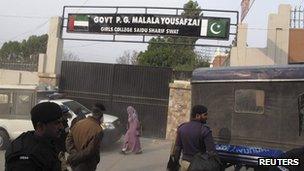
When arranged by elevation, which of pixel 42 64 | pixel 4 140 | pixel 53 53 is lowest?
pixel 4 140

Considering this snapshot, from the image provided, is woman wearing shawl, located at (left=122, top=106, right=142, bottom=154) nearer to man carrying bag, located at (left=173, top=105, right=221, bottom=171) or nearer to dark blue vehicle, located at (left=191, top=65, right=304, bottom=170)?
dark blue vehicle, located at (left=191, top=65, right=304, bottom=170)

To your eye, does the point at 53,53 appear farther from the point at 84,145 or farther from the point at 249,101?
the point at 84,145

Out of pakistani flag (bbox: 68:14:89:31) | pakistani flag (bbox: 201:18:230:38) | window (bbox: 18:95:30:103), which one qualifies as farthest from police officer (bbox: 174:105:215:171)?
pakistani flag (bbox: 68:14:89:31)

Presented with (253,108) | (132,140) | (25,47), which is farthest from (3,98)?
(25,47)

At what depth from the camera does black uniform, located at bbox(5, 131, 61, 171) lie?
3.11 m

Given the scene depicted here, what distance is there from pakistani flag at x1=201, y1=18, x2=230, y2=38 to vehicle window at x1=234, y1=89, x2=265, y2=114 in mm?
10790

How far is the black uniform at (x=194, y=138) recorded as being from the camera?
6.70 m

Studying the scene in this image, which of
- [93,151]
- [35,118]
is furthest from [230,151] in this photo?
[35,118]

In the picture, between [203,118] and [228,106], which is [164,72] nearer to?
[228,106]

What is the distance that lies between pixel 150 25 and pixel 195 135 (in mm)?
14076

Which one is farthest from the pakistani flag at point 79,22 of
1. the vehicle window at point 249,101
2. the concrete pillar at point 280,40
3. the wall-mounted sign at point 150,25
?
the vehicle window at point 249,101

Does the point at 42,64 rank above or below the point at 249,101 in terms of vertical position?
above

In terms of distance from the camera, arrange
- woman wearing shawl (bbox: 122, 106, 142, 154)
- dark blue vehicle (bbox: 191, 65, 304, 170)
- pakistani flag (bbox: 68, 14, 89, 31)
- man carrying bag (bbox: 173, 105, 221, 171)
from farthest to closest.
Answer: pakistani flag (bbox: 68, 14, 89, 31)
woman wearing shawl (bbox: 122, 106, 142, 154)
dark blue vehicle (bbox: 191, 65, 304, 170)
man carrying bag (bbox: 173, 105, 221, 171)

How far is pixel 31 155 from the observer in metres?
3.14
